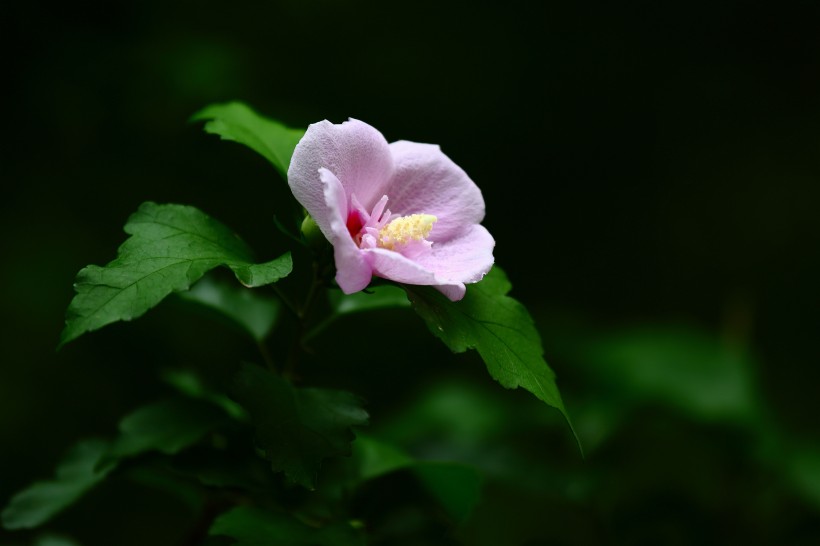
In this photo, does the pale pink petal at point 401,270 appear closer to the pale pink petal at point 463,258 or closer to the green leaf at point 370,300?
the pale pink petal at point 463,258

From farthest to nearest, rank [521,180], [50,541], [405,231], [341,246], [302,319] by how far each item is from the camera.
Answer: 1. [521,180]
2. [50,541]
3. [302,319]
4. [405,231]
5. [341,246]

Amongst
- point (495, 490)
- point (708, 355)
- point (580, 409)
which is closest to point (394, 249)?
point (495, 490)

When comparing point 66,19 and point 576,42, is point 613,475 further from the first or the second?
point 576,42

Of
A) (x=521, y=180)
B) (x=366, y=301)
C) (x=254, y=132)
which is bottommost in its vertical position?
(x=521, y=180)

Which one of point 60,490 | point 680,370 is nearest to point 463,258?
point 60,490

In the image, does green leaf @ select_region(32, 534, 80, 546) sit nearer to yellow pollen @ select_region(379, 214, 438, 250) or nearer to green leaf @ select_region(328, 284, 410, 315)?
green leaf @ select_region(328, 284, 410, 315)

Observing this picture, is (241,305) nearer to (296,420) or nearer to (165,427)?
(165,427)
